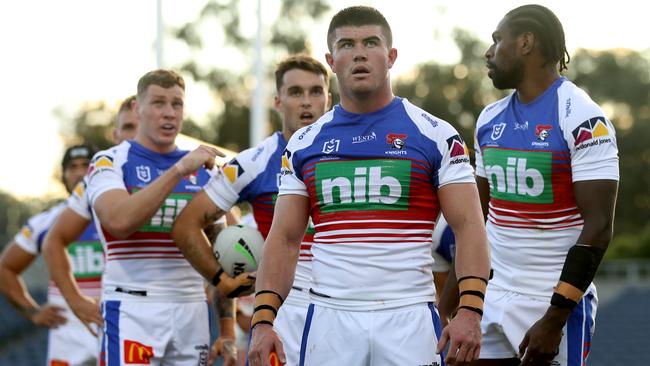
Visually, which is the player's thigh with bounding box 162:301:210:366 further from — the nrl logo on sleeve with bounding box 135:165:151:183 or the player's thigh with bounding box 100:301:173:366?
the nrl logo on sleeve with bounding box 135:165:151:183

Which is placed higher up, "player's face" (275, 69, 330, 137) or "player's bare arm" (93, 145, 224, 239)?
"player's face" (275, 69, 330, 137)

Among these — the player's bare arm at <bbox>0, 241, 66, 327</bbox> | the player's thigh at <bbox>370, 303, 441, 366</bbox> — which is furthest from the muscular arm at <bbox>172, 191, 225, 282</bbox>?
the player's bare arm at <bbox>0, 241, 66, 327</bbox>

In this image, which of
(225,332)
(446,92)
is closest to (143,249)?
(225,332)

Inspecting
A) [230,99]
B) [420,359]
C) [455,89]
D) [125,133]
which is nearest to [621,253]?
[455,89]

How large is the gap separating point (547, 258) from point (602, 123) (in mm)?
760

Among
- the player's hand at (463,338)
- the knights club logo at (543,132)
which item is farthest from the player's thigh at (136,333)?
the player's hand at (463,338)

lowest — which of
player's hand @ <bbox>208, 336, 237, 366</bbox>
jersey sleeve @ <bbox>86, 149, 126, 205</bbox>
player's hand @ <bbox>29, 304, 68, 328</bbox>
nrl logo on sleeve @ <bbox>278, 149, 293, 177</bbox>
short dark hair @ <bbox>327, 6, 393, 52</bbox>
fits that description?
player's hand @ <bbox>29, 304, 68, 328</bbox>

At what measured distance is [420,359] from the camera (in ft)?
15.9

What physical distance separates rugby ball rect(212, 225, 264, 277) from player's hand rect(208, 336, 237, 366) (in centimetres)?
70

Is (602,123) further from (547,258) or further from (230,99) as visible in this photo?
(230,99)

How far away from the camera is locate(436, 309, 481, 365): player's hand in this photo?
4.60 metres

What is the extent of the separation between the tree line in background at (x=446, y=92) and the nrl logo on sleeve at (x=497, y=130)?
26.9 m

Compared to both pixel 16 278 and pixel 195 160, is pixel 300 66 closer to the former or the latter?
pixel 195 160

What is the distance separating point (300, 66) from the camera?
714 cm
